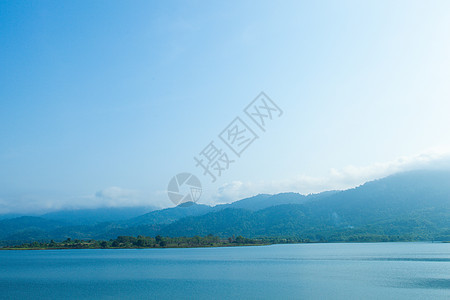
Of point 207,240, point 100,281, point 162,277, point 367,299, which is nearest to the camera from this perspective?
point 367,299

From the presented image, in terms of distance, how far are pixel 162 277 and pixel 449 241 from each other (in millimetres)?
173591

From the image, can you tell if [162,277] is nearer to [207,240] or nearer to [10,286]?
[10,286]

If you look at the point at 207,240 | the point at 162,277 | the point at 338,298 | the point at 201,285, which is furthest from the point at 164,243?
the point at 338,298

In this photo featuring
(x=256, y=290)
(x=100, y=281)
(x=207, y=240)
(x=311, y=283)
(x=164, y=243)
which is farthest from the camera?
(x=207, y=240)

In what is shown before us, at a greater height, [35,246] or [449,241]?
[35,246]

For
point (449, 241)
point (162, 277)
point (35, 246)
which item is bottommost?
point (449, 241)

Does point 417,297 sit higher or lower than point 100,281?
lower

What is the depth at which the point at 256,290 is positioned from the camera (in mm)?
44000

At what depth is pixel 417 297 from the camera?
38.8 metres

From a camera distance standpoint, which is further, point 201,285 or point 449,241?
point 449,241

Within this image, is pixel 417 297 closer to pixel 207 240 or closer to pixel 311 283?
pixel 311 283

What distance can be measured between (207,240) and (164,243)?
2380cm


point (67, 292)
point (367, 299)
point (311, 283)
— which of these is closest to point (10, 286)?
point (67, 292)

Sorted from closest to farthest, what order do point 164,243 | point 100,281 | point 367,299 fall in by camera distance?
point 367,299 → point 100,281 → point 164,243
